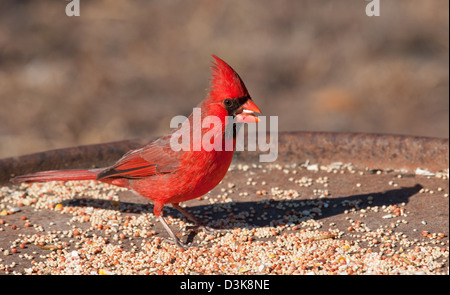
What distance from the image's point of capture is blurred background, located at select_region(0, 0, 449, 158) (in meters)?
7.43

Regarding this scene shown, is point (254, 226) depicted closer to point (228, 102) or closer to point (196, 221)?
point (196, 221)

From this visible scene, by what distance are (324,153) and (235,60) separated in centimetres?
374

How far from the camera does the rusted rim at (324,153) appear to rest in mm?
3867

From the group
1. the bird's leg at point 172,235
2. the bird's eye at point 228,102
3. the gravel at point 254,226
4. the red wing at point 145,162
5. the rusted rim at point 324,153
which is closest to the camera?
the gravel at point 254,226

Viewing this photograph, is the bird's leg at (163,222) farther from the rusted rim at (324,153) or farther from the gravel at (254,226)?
the rusted rim at (324,153)

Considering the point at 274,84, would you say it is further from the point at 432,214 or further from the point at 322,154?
the point at 432,214

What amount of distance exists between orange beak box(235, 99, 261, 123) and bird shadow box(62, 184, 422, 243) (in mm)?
661

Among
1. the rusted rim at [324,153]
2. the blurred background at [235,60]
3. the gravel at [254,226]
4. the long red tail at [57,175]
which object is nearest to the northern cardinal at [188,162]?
the long red tail at [57,175]

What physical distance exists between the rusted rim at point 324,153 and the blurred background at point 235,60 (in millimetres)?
2979

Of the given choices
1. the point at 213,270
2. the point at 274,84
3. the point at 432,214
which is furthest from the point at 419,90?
the point at 213,270

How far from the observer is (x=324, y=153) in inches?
168

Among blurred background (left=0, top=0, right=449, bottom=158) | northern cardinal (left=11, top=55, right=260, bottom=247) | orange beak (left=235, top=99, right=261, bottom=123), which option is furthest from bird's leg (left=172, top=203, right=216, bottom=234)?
blurred background (left=0, top=0, right=449, bottom=158)

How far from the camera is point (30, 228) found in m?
3.40
